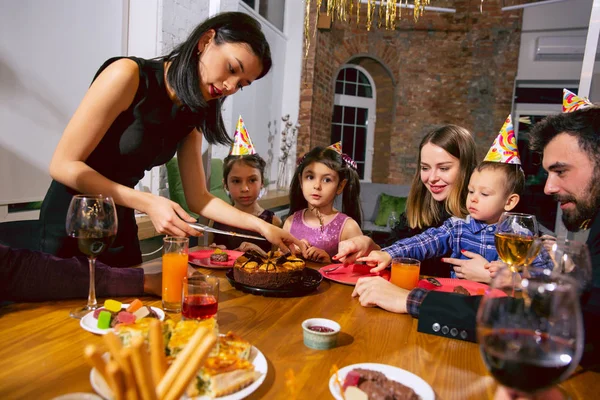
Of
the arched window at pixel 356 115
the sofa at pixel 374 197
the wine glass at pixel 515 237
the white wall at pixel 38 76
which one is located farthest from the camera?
the arched window at pixel 356 115

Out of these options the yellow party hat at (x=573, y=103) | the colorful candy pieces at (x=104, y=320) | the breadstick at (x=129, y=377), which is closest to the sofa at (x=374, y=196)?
the yellow party hat at (x=573, y=103)

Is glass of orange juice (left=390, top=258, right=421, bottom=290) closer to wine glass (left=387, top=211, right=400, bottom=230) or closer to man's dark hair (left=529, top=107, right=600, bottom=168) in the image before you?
man's dark hair (left=529, top=107, right=600, bottom=168)

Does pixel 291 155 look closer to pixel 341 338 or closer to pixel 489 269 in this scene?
pixel 489 269

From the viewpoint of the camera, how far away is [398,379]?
804 mm

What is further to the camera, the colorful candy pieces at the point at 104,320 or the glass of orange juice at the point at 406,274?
the glass of orange juice at the point at 406,274

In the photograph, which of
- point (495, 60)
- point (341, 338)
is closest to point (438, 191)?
point (341, 338)

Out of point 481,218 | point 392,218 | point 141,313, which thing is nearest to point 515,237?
point 481,218

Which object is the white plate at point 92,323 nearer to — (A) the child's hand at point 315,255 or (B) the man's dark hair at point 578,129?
(A) the child's hand at point 315,255

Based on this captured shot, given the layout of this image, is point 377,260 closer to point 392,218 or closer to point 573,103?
point 573,103

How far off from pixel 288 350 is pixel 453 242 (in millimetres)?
1454

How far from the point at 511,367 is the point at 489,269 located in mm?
1133

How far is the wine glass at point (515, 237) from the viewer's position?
1340mm

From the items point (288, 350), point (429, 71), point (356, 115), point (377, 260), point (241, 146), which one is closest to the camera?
point (288, 350)

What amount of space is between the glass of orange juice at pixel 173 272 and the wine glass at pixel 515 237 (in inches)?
39.7
